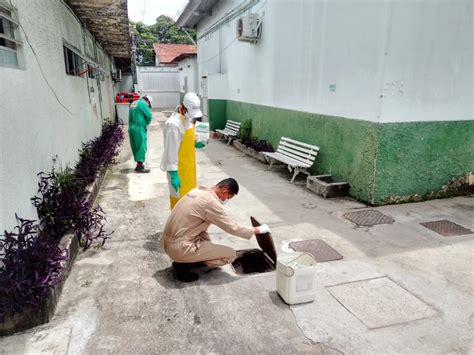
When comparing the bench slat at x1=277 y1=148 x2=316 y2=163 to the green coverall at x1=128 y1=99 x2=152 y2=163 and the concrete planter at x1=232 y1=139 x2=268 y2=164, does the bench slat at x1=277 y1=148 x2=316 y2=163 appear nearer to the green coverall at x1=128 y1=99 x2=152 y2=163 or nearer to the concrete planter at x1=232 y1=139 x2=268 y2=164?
the concrete planter at x1=232 y1=139 x2=268 y2=164

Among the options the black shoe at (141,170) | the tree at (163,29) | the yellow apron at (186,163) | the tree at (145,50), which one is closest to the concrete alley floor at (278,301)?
the yellow apron at (186,163)

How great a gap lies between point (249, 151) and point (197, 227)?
250 inches

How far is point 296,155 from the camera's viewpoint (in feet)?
23.2

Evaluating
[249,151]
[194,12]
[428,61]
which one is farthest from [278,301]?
[194,12]

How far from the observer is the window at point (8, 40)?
9.50ft

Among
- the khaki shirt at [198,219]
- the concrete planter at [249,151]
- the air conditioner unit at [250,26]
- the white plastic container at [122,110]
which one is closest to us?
the khaki shirt at [198,219]

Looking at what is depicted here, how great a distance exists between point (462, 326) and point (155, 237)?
3233 millimetres

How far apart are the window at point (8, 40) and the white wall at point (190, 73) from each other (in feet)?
48.9

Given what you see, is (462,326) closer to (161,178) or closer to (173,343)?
(173,343)

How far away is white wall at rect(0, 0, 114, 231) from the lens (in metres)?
2.79

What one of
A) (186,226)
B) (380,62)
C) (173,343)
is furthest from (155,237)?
(380,62)

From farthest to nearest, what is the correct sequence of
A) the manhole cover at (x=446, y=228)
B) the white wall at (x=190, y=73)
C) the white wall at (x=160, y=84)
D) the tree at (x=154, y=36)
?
1. the tree at (x=154, y=36)
2. the white wall at (x=160, y=84)
3. the white wall at (x=190, y=73)
4. the manhole cover at (x=446, y=228)

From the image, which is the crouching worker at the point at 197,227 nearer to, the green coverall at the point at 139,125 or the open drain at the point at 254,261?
the open drain at the point at 254,261

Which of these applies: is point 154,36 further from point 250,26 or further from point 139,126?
point 139,126
